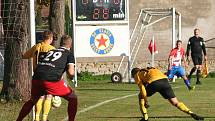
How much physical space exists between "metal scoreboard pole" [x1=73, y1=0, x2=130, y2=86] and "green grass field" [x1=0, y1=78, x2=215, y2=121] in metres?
4.96

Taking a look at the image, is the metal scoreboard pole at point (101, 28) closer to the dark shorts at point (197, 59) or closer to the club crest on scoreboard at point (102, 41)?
the club crest on scoreboard at point (102, 41)

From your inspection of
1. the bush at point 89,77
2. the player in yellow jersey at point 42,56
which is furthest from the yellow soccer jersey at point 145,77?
the bush at point 89,77

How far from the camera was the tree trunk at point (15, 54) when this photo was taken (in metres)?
16.5

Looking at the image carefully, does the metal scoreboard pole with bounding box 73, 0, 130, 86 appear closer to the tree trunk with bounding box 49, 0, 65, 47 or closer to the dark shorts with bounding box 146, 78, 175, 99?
the tree trunk with bounding box 49, 0, 65, 47

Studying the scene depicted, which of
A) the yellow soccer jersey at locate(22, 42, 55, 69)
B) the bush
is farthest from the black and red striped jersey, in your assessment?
the bush

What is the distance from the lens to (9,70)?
1730cm

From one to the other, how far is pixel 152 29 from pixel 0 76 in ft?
30.1

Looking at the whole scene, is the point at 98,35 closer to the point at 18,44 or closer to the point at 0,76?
the point at 0,76

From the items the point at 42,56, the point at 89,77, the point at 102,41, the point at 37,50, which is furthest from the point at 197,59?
the point at 42,56

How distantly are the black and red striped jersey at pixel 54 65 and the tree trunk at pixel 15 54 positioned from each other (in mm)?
4500

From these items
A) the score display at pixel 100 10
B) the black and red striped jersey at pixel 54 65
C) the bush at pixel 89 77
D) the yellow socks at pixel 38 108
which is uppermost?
the score display at pixel 100 10

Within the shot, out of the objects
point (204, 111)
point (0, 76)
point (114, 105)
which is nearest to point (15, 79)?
point (114, 105)

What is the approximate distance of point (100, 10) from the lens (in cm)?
2636

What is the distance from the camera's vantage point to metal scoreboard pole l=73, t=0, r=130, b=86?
1025 inches
